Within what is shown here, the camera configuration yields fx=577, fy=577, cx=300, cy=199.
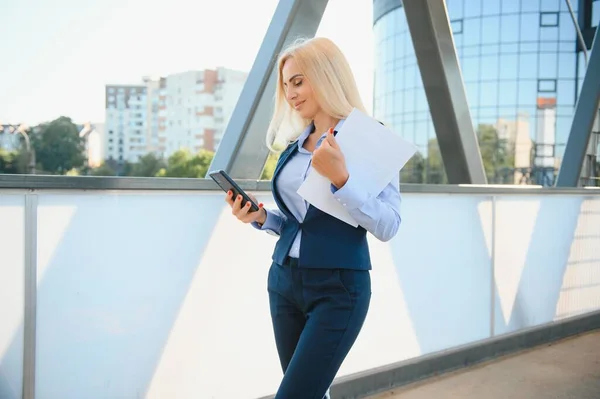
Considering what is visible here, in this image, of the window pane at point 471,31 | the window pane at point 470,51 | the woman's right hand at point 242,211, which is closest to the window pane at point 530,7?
the window pane at point 471,31

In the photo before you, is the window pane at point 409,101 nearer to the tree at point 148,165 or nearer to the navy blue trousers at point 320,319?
the tree at point 148,165

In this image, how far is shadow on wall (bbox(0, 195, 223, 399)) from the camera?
6.32 feet

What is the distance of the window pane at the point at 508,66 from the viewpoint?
38.4m

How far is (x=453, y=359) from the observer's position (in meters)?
3.43

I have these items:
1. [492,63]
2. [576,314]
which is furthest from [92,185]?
[492,63]

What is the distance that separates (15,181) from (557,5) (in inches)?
1715

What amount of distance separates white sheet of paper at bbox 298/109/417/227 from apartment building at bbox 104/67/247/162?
88.5 ft

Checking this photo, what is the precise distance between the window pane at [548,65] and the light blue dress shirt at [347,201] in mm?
39886

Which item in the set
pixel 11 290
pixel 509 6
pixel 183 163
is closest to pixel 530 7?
pixel 509 6

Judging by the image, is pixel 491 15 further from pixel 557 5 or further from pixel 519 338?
pixel 519 338

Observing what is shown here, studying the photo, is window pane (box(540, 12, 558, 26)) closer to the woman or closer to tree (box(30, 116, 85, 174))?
tree (box(30, 116, 85, 174))

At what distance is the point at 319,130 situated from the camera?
5.13 feet

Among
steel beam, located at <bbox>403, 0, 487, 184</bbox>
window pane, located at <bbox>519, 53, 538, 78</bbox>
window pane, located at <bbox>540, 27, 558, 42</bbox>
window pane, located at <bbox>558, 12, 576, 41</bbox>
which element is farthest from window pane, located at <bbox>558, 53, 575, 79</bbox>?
steel beam, located at <bbox>403, 0, 487, 184</bbox>

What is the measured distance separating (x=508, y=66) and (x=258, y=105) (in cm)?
3997
